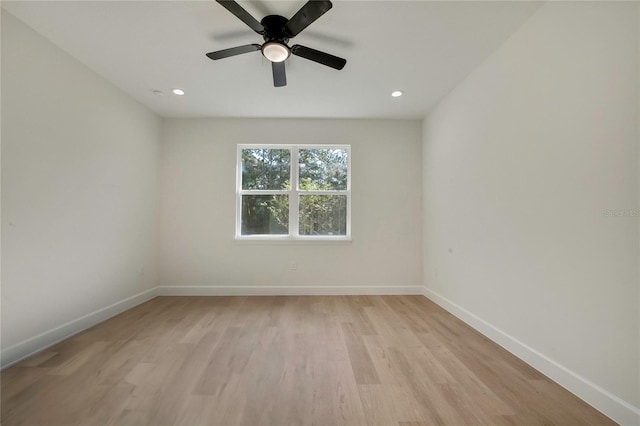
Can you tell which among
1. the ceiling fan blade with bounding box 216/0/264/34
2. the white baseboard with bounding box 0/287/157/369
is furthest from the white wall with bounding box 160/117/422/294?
the ceiling fan blade with bounding box 216/0/264/34

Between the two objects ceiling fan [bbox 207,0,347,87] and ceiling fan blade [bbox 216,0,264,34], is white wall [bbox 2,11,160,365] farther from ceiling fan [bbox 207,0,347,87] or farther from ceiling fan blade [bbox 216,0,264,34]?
ceiling fan blade [bbox 216,0,264,34]

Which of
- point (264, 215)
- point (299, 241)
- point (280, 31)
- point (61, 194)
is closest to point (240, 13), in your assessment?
point (280, 31)

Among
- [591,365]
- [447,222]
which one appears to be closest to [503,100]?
[447,222]

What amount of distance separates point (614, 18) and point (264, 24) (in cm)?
207

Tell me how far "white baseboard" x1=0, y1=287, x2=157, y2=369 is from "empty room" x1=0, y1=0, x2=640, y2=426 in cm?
2

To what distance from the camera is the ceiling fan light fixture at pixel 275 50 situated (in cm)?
190

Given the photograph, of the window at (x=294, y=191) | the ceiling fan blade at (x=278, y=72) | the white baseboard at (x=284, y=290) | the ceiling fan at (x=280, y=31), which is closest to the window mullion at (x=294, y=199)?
the window at (x=294, y=191)

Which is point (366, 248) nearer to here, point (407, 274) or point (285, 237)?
point (407, 274)

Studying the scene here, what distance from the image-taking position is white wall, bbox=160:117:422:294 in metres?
3.74

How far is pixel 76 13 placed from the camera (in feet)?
6.24

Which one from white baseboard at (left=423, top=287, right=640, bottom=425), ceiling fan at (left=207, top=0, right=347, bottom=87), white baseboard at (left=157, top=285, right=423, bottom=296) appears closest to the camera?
white baseboard at (left=423, top=287, right=640, bottom=425)

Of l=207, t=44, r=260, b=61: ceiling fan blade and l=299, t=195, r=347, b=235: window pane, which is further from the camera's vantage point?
l=299, t=195, r=347, b=235: window pane

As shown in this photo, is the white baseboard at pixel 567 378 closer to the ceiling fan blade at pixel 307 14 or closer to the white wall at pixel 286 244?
the white wall at pixel 286 244

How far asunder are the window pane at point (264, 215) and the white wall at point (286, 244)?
202 mm
